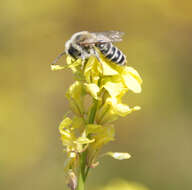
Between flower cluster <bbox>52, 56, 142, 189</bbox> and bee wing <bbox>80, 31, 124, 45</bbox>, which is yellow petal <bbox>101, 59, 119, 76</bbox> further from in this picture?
bee wing <bbox>80, 31, 124, 45</bbox>

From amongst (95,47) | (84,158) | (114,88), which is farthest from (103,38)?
(84,158)

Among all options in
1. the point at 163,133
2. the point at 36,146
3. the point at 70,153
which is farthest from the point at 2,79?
the point at 70,153

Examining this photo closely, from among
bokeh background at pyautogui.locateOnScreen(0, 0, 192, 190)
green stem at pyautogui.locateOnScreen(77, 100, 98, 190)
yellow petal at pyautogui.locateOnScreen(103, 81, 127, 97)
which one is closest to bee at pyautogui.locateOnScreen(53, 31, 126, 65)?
yellow petal at pyautogui.locateOnScreen(103, 81, 127, 97)

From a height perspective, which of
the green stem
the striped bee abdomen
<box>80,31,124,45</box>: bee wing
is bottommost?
the green stem

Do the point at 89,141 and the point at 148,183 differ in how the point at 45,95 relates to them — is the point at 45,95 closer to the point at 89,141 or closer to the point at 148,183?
the point at 148,183

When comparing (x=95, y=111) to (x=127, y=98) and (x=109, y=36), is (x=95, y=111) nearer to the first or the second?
(x=109, y=36)

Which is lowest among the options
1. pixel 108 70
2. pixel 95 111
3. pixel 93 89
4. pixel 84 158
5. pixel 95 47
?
pixel 84 158
